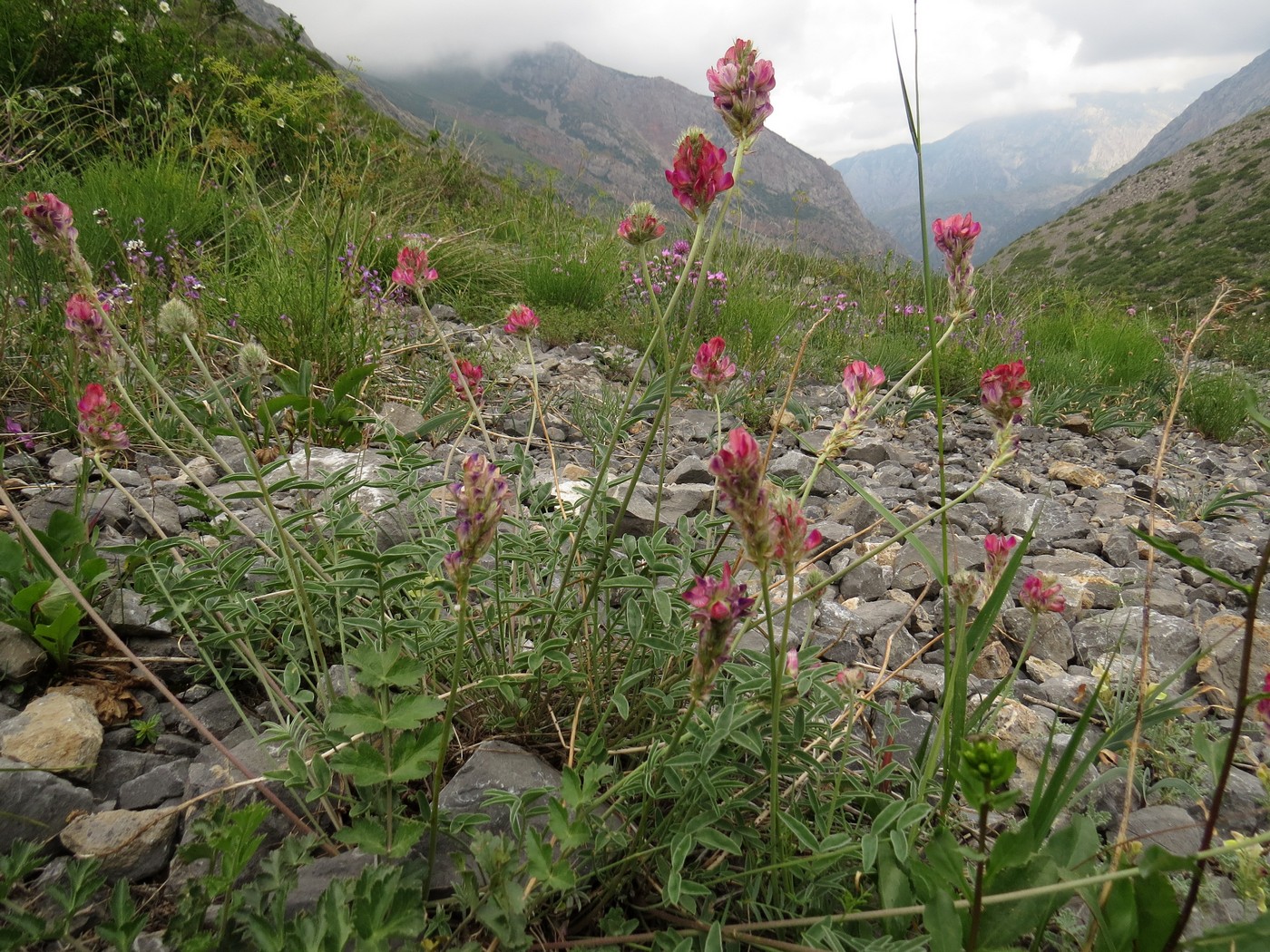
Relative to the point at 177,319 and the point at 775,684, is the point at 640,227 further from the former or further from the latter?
the point at 177,319

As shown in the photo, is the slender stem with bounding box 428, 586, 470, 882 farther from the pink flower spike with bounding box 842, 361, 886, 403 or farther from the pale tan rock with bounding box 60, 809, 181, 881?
the pink flower spike with bounding box 842, 361, 886, 403

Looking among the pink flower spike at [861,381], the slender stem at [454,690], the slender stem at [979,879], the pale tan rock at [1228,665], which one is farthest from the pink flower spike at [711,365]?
the pale tan rock at [1228,665]

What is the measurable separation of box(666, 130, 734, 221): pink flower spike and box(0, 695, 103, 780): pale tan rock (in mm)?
1356

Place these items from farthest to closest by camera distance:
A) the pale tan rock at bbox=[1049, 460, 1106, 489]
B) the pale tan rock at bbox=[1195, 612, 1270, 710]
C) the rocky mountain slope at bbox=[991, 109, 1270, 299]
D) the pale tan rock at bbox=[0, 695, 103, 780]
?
the rocky mountain slope at bbox=[991, 109, 1270, 299] < the pale tan rock at bbox=[1049, 460, 1106, 489] < the pale tan rock at bbox=[1195, 612, 1270, 710] < the pale tan rock at bbox=[0, 695, 103, 780]

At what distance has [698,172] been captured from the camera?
0.99 metres

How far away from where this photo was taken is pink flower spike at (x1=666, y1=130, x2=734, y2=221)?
99 cm

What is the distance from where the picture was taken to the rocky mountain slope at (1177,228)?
2695cm

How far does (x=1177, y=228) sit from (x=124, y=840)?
48.2 m

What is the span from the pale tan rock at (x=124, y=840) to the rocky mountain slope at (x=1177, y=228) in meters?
27.7

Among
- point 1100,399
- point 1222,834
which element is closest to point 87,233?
point 1222,834

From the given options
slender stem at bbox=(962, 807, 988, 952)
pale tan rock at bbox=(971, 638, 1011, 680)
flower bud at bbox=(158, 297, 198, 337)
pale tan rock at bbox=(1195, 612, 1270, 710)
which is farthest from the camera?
pale tan rock at bbox=(971, 638, 1011, 680)

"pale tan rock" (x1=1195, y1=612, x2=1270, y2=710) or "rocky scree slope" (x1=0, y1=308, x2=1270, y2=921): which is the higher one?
"pale tan rock" (x1=1195, y1=612, x2=1270, y2=710)

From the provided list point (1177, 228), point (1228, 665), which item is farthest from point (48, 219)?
point (1177, 228)

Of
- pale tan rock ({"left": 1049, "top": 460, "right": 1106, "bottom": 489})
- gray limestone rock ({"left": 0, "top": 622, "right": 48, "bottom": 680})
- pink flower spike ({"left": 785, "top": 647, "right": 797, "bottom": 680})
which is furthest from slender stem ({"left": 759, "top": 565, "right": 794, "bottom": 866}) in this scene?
pale tan rock ({"left": 1049, "top": 460, "right": 1106, "bottom": 489})
